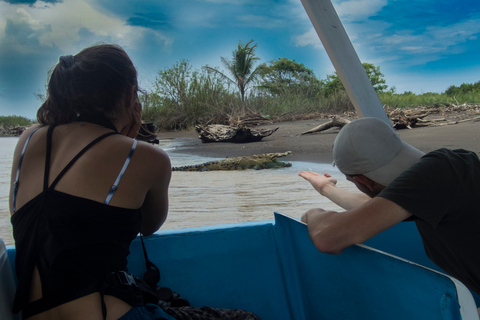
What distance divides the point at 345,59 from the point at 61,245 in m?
0.95

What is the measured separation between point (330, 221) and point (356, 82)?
66 cm

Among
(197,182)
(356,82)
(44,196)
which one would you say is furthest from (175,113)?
(44,196)

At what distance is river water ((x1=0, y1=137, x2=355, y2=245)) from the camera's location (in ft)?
6.05

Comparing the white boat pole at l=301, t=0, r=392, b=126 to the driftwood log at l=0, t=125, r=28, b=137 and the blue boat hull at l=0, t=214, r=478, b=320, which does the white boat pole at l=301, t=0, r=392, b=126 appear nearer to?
the blue boat hull at l=0, t=214, r=478, b=320

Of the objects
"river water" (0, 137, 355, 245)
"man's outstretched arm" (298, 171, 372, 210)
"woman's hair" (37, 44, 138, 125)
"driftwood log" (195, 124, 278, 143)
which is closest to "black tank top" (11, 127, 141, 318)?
"woman's hair" (37, 44, 138, 125)

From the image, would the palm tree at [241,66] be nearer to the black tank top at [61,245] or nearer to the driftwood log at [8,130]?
the driftwood log at [8,130]

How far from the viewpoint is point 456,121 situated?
6.09 metres

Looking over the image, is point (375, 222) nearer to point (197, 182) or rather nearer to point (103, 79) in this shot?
point (103, 79)

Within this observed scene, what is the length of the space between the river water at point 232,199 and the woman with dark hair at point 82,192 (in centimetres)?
106

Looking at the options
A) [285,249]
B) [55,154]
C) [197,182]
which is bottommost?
[197,182]

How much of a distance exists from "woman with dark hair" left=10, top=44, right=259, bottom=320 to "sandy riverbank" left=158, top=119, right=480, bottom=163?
4.76 metres

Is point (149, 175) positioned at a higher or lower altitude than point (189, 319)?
higher

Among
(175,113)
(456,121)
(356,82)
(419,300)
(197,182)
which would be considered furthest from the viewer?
(175,113)

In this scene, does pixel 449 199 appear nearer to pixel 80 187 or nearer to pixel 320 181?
pixel 320 181
